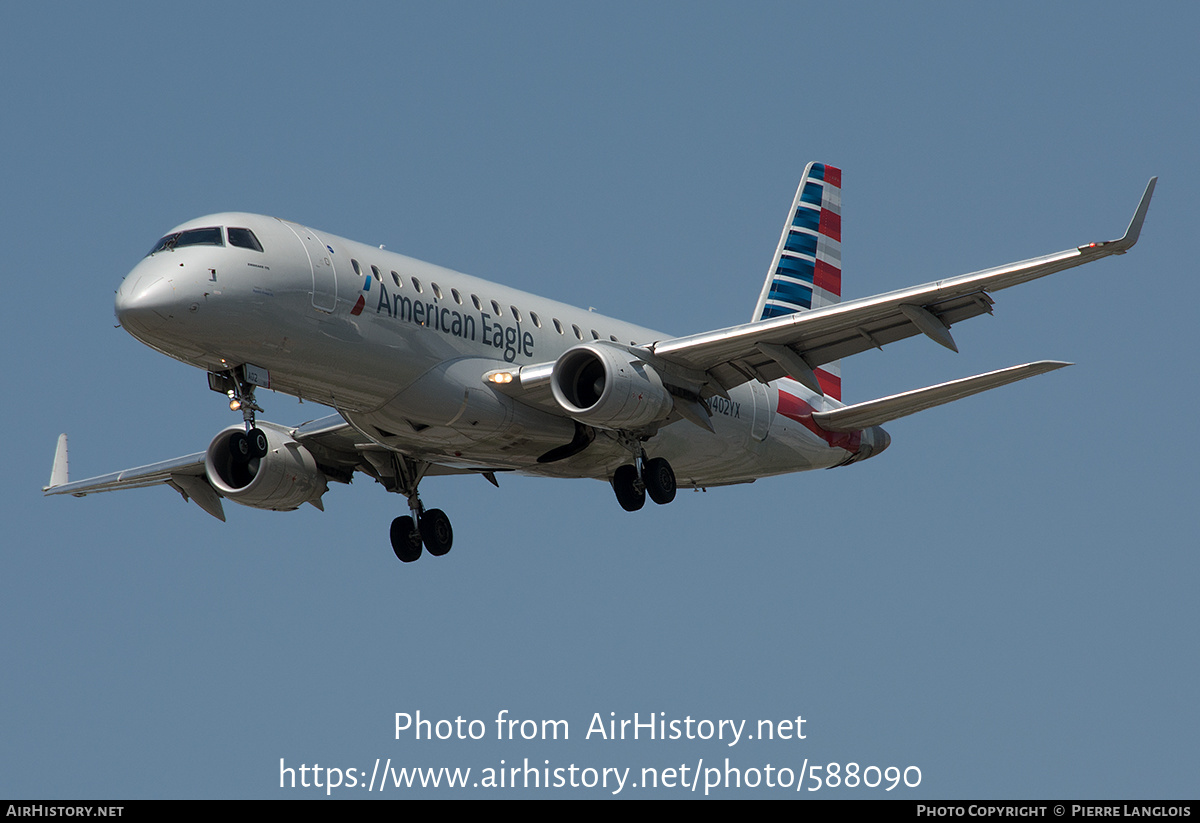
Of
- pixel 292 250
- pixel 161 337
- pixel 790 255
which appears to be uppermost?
pixel 790 255

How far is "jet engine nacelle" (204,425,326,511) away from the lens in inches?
1345

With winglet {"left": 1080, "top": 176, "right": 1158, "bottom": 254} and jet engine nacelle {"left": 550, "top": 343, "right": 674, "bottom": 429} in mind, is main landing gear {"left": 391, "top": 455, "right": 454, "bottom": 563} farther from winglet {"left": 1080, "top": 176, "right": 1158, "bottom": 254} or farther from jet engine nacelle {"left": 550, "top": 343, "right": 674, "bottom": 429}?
winglet {"left": 1080, "top": 176, "right": 1158, "bottom": 254}

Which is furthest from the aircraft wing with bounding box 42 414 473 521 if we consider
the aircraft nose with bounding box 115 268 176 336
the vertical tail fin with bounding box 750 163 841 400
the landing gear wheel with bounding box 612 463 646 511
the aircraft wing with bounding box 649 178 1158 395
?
the vertical tail fin with bounding box 750 163 841 400

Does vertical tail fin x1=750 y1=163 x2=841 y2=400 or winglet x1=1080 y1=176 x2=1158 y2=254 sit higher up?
vertical tail fin x1=750 y1=163 x2=841 y2=400

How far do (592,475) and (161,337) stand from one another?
11088mm

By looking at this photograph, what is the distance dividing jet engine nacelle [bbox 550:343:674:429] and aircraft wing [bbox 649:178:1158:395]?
94cm

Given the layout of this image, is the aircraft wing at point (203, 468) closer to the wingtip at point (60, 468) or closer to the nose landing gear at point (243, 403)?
the wingtip at point (60, 468)

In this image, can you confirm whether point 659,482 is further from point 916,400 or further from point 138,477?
point 138,477

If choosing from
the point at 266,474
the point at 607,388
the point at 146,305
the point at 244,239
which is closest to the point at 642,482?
the point at 607,388

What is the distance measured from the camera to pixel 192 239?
2783 centimetres

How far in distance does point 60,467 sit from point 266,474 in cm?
831

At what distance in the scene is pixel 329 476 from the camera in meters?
35.8

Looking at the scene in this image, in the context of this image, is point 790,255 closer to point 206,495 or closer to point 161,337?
point 206,495

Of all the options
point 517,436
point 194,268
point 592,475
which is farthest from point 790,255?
point 194,268
